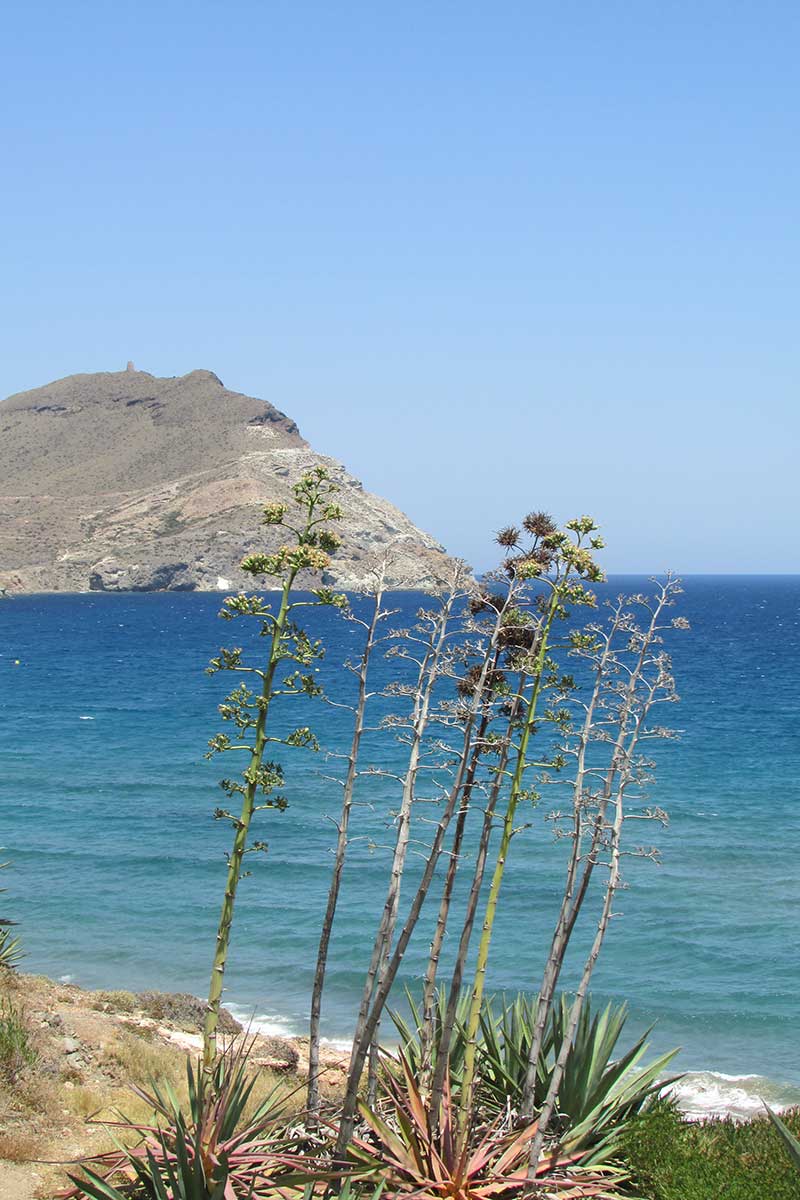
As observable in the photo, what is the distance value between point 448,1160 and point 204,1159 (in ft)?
5.94

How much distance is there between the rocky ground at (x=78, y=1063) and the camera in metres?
9.95

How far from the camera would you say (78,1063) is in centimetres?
1338

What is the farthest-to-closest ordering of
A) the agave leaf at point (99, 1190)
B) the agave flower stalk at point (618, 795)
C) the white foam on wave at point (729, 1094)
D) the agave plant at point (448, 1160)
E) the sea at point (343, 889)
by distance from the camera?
1. the sea at point (343, 889)
2. the white foam on wave at point (729, 1094)
3. the agave flower stalk at point (618, 795)
4. the agave plant at point (448, 1160)
5. the agave leaf at point (99, 1190)

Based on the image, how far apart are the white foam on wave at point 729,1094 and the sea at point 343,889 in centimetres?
5

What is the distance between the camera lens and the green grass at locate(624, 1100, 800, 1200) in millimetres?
8641

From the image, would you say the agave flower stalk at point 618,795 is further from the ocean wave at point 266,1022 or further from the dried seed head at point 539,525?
the ocean wave at point 266,1022

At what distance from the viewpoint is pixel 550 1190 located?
8500mm

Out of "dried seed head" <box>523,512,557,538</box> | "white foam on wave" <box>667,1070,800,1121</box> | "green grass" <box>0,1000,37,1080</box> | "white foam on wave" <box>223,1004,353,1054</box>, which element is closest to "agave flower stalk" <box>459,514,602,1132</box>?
"dried seed head" <box>523,512,557,538</box>

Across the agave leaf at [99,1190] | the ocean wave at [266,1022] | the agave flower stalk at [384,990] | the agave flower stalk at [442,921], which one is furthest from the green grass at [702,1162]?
the ocean wave at [266,1022]

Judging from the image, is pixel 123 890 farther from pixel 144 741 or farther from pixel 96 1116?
pixel 144 741

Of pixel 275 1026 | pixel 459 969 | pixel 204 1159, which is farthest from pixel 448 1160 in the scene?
pixel 275 1026

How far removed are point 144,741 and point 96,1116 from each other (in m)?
36.8

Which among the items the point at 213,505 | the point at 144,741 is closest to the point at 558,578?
the point at 144,741

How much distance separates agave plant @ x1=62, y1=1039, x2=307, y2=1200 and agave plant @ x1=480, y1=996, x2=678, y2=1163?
2187 mm
